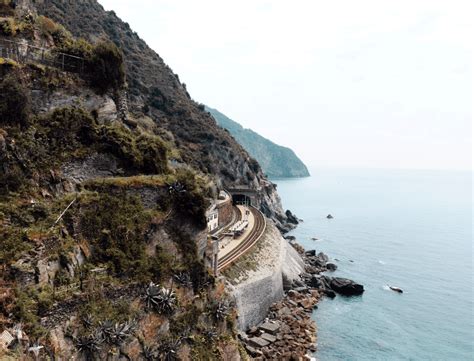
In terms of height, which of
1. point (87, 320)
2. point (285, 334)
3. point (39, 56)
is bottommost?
point (285, 334)

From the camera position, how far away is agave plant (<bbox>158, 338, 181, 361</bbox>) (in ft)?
63.4

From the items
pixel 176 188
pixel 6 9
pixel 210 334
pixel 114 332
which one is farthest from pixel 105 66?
pixel 210 334

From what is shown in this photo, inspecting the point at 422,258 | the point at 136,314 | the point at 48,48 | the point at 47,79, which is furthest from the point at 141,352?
the point at 422,258

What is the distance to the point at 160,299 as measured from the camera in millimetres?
20047

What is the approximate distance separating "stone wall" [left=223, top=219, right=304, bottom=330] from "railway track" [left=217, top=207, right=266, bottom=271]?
1.98ft

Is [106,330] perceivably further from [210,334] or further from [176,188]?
[176,188]

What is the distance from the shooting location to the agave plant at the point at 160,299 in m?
19.6

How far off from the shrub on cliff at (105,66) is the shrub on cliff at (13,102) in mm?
6021

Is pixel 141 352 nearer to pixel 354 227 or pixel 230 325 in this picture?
pixel 230 325

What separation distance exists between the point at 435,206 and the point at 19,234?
162496 millimetres

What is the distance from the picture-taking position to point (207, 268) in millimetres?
25000

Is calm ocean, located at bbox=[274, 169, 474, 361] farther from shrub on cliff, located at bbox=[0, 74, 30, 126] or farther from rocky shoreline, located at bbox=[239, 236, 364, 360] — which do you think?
shrub on cliff, located at bbox=[0, 74, 30, 126]

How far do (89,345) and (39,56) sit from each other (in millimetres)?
18690

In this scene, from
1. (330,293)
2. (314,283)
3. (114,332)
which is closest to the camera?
(114,332)
